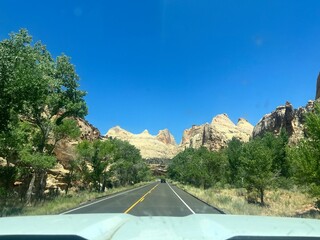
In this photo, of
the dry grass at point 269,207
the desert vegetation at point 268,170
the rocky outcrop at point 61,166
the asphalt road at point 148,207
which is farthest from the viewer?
the rocky outcrop at point 61,166

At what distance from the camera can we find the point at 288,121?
288ft

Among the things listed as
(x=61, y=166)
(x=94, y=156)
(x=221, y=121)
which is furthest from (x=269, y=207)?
(x=221, y=121)

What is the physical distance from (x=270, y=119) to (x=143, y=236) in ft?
332

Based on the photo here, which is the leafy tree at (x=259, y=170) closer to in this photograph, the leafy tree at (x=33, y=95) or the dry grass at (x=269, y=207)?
the dry grass at (x=269, y=207)

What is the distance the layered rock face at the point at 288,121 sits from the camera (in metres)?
79.9

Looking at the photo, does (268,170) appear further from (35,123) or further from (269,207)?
(35,123)

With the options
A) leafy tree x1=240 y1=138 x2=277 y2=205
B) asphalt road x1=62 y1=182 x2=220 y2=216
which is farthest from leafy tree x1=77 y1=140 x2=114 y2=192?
leafy tree x1=240 y1=138 x2=277 y2=205

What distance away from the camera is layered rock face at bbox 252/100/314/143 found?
262 ft

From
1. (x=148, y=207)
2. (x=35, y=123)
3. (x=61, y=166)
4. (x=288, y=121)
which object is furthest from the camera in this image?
(x=288, y=121)

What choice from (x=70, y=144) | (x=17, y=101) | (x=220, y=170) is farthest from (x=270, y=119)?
(x=17, y=101)

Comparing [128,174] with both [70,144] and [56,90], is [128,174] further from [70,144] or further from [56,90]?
[56,90]

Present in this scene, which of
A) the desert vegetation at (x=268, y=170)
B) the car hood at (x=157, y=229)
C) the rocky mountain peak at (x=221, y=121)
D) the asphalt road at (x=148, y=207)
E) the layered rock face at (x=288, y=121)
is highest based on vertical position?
the rocky mountain peak at (x=221, y=121)

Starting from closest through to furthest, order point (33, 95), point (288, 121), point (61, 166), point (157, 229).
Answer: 1. point (157, 229)
2. point (33, 95)
3. point (61, 166)
4. point (288, 121)

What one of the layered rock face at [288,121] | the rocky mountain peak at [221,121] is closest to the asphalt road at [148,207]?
the layered rock face at [288,121]
